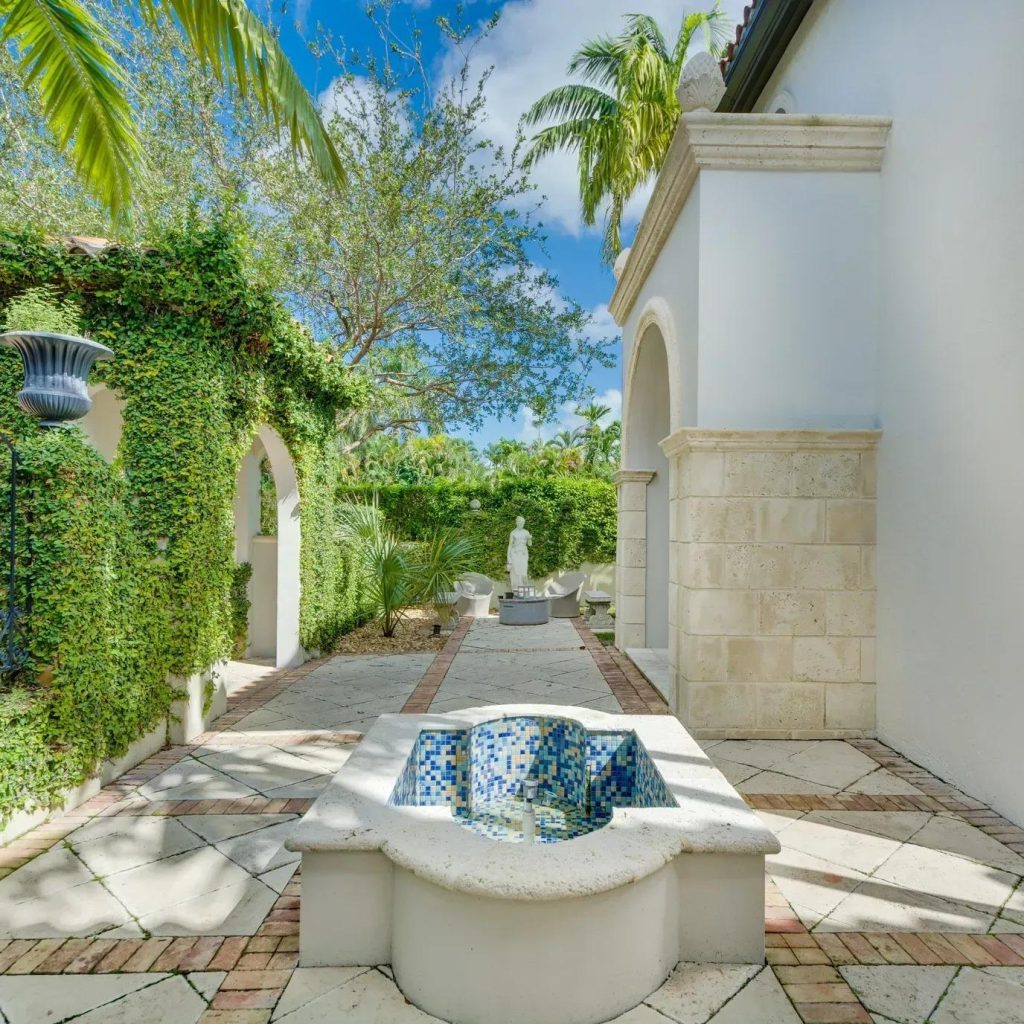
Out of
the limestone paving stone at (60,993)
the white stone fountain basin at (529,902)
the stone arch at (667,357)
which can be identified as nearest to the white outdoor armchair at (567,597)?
the stone arch at (667,357)

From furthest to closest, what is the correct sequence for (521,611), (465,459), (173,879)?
(465,459) < (521,611) < (173,879)

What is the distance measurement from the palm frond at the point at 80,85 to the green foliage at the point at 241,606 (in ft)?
15.4

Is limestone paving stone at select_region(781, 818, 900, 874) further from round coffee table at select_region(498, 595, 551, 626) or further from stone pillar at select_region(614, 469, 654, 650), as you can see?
round coffee table at select_region(498, 595, 551, 626)

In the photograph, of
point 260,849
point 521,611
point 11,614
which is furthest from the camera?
point 521,611

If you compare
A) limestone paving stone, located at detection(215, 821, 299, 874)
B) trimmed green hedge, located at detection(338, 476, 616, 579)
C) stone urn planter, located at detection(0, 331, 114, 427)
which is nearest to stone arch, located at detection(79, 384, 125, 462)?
stone urn planter, located at detection(0, 331, 114, 427)

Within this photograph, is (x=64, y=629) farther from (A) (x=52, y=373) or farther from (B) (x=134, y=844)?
(A) (x=52, y=373)

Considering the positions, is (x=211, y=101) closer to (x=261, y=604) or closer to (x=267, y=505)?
(x=267, y=505)

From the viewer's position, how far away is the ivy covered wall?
3.71m

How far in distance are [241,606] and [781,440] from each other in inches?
269

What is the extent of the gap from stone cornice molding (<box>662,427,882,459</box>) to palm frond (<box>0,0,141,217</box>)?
477 cm

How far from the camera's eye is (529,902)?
6.68 ft

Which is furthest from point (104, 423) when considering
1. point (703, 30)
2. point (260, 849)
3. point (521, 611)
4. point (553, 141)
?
point (703, 30)

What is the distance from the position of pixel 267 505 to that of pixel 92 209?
6.79m

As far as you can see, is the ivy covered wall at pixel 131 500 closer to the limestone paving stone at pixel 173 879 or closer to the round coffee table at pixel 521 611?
the limestone paving stone at pixel 173 879
